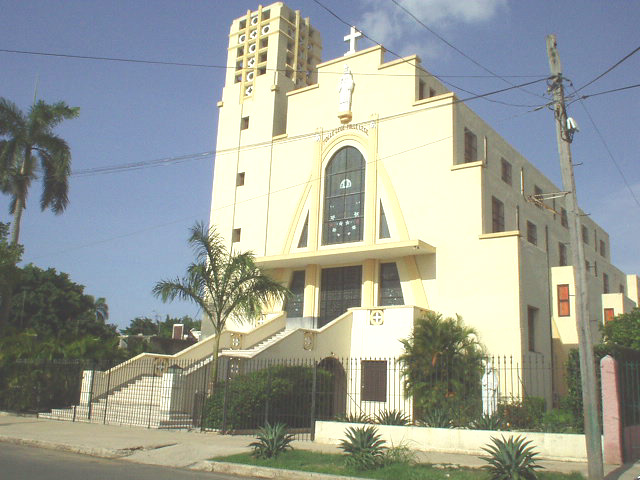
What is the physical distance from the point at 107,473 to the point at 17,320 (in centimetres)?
3481

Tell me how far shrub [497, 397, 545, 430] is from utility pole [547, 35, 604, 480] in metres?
4.49

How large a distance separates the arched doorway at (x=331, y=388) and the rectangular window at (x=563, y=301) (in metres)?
10.8

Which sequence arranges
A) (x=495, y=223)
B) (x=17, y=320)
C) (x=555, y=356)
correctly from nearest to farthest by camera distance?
(x=495, y=223) → (x=555, y=356) → (x=17, y=320)

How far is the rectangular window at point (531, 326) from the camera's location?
2352 cm

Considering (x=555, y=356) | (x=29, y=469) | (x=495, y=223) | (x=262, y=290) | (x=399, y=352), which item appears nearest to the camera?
(x=29, y=469)

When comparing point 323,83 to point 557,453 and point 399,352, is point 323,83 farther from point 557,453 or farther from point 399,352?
point 557,453

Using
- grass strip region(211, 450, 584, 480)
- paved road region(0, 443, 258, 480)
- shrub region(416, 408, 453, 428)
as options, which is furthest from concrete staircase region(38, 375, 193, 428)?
shrub region(416, 408, 453, 428)

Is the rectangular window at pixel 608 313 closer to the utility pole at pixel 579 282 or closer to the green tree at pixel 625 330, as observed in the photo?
the green tree at pixel 625 330

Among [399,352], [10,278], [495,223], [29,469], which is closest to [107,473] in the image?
[29,469]

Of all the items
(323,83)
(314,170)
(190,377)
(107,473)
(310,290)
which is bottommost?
(107,473)

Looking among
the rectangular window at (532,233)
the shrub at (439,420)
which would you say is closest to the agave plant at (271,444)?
the shrub at (439,420)

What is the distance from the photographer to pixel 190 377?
20.8 m

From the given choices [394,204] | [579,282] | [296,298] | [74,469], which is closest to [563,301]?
[394,204]

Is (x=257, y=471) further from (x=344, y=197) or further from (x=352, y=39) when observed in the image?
(x=352, y=39)
